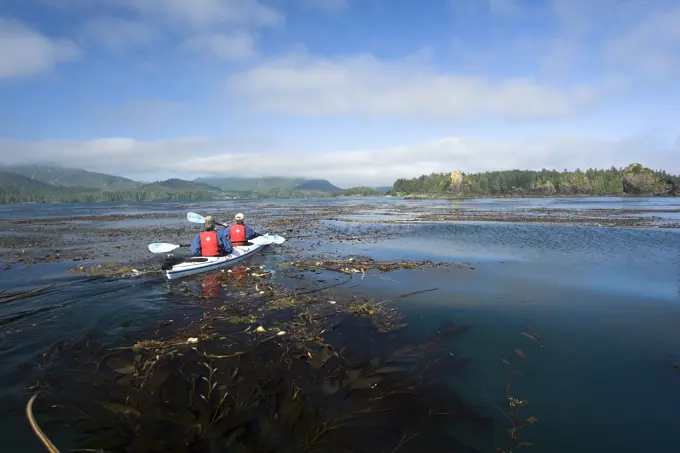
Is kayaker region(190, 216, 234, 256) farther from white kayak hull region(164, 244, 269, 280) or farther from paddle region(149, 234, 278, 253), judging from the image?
paddle region(149, 234, 278, 253)

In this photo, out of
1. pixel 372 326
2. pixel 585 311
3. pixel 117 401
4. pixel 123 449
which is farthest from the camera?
pixel 585 311

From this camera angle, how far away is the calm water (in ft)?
22.4

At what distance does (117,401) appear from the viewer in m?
7.08

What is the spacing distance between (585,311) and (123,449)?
46.2 feet

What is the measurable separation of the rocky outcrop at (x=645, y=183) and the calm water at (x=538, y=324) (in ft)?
599

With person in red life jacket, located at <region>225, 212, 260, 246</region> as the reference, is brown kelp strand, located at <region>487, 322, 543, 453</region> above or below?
below

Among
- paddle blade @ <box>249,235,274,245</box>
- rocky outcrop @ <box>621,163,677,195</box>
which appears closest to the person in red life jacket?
paddle blade @ <box>249,235,274,245</box>

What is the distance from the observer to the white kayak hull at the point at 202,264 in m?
16.3

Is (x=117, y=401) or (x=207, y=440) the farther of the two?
(x=117, y=401)

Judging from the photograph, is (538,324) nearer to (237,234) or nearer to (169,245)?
(237,234)

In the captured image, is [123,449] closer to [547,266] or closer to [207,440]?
[207,440]

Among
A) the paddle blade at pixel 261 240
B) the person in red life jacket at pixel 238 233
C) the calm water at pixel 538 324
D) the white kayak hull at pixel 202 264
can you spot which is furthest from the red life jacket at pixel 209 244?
the paddle blade at pixel 261 240

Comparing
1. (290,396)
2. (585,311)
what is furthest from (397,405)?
(585,311)

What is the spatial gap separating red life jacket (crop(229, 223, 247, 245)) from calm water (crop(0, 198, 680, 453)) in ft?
6.44
